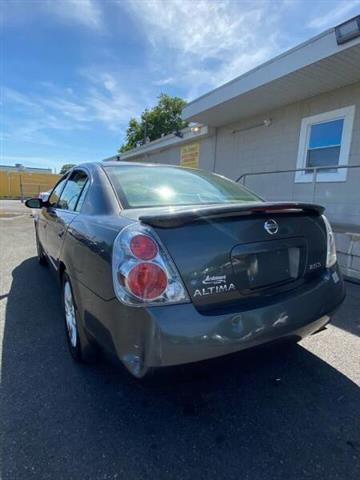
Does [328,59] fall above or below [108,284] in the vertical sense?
above

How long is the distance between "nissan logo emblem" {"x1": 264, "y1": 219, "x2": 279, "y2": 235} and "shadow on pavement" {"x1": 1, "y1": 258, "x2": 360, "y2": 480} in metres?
0.68

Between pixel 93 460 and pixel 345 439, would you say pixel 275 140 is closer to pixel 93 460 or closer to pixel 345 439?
pixel 345 439

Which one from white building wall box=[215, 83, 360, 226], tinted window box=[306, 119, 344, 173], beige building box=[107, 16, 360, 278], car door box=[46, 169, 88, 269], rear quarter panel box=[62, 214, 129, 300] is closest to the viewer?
rear quarter panel box=[62, 214, 129, 300]

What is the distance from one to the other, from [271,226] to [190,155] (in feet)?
33.6

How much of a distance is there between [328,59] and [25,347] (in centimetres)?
607

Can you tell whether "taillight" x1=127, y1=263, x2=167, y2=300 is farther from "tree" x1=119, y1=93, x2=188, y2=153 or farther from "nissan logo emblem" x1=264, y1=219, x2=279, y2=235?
"tree" x1=119, y1=93, x2=188, y2=153

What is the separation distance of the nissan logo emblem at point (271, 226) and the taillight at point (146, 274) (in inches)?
25.2

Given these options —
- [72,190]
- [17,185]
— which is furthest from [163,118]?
[72,190]

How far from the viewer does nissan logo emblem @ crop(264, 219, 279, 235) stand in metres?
1.77

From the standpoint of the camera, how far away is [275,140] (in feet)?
25.5

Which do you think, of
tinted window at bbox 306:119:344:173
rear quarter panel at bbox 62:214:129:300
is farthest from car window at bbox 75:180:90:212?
tinted window at bbox 306:119:344:173

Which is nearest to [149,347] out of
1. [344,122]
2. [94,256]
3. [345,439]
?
[94,256]

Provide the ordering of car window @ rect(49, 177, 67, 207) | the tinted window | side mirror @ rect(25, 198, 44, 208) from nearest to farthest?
1. car window @ rect(49, 177, 67, 207)
2. side mirror @ rect(25, 198, 44, 208)
3. the tinted window

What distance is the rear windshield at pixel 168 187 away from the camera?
85.6 inches
